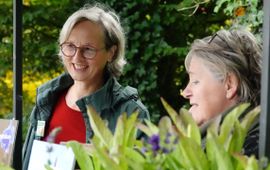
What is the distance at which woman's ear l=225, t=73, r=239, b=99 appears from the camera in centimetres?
172

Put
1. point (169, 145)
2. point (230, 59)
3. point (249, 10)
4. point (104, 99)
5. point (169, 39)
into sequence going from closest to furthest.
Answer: point (169, 145) → point (230, 59) → point (104, 99) → point (249, 10) → point (169, 39)

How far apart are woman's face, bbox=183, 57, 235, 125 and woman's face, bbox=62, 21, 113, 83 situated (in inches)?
26.1

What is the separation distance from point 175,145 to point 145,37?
3952 millimetres

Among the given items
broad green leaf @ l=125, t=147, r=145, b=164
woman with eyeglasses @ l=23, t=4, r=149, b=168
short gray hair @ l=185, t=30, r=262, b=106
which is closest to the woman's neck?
woman with eyeglasses @ l=23, t=4, r=149, b=168

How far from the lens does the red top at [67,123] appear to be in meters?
2.29

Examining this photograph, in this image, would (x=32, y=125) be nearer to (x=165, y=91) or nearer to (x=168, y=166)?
(x=168, y=166)

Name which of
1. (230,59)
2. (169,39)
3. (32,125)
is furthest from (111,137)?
(169,39)

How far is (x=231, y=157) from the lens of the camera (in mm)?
1049

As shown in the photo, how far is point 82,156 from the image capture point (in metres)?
1.18

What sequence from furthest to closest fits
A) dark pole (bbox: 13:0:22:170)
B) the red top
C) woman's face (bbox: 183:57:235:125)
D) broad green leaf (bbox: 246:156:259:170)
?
the red top, dark pole (bbox: 13:0:22:170), woman's face (bbox: 183:57:235:125), broad green leaf (bbox: 246:156:259:170)

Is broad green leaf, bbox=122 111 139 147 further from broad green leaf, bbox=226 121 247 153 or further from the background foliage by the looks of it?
the background foliage

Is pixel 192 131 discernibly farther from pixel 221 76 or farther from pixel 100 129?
pixel 221 76

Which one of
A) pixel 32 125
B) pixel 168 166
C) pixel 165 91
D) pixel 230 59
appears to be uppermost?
pixel 230 59

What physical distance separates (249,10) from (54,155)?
2.30 m
